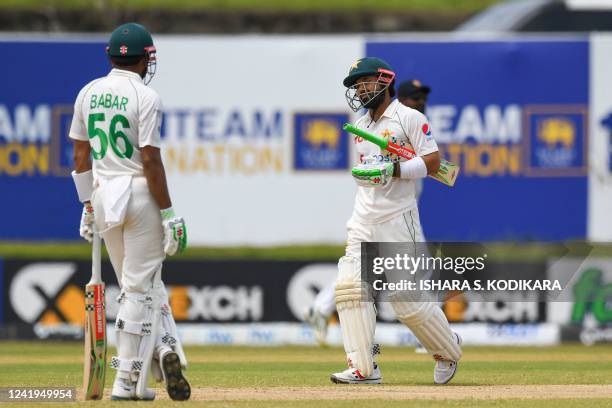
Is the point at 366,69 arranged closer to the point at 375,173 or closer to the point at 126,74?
the point at 375,173

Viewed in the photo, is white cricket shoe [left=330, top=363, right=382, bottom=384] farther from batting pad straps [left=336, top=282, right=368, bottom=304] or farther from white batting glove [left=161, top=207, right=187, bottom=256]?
white batting glove [left=161, top=207, right=187, bottom=256]

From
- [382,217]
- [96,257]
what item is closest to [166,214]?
[96,257]

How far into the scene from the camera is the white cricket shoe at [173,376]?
7.70 m

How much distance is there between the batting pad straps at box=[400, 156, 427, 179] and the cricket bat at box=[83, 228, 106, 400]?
1.86 meters

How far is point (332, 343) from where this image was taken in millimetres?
14773

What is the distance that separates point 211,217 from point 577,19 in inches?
189

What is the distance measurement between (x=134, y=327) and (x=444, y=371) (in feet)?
7.26

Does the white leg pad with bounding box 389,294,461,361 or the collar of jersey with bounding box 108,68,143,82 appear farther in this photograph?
the white leg pad with bounding box 389,294,461,361

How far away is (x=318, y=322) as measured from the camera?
1386cm

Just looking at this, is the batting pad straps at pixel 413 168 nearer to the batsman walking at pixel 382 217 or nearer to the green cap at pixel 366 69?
the batsman walking at pixel 382 217

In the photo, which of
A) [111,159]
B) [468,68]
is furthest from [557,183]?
[111,159]

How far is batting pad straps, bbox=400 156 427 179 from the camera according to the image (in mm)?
8727

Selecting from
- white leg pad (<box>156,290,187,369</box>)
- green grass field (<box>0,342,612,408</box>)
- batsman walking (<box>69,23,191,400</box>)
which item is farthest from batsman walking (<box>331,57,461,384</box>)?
batsman walking (<box>69,23,191,400</box>)

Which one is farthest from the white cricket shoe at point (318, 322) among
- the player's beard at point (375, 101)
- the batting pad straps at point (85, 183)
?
the batting pad straps at point (85, 183)
